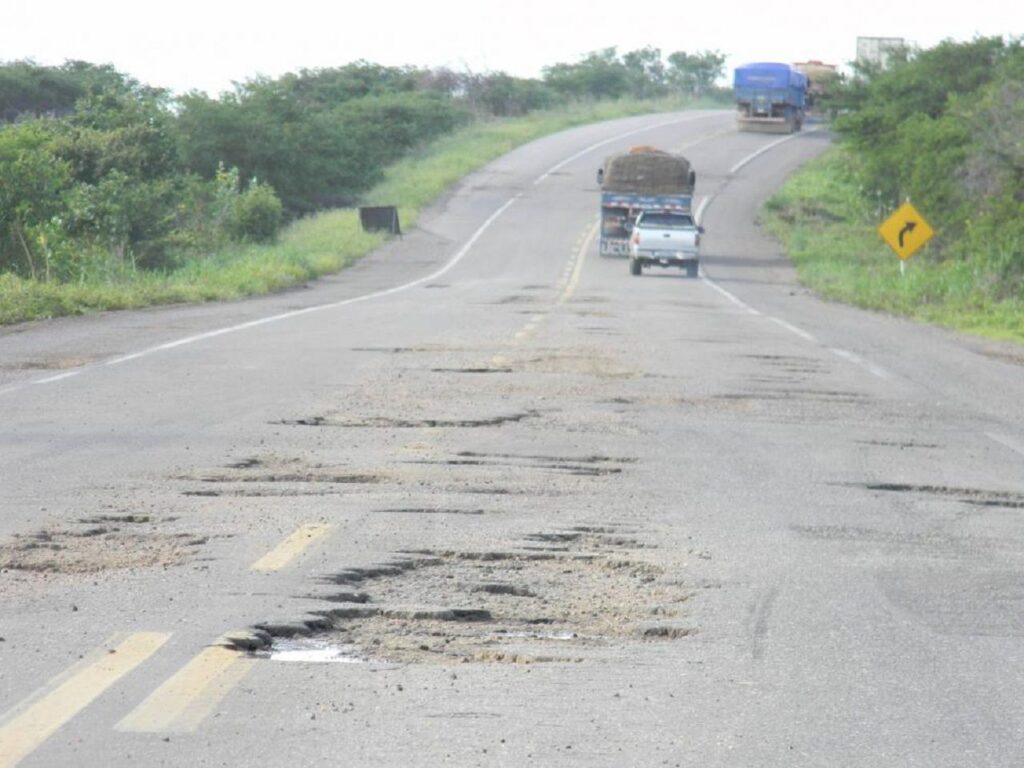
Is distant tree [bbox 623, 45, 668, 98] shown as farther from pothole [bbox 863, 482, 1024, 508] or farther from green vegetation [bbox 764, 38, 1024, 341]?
pothole [bbox 863, 482, 1024, 508]

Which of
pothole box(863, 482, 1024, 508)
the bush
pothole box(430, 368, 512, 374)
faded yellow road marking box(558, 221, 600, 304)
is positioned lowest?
faded yellow road marking box(558, 221, 600, 304)

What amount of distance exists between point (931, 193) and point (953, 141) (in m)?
1.41

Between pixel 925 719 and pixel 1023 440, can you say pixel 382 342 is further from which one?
pixel 925 719

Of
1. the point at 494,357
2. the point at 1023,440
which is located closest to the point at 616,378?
the point at 494,357

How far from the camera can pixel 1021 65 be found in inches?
1864

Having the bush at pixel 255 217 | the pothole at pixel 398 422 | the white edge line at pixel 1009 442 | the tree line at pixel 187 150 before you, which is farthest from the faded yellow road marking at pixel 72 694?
the bush at pixel 255 217

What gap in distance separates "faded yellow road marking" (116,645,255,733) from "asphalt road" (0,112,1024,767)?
13mm

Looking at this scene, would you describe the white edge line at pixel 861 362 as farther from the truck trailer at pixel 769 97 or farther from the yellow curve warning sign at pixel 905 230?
the truck trailer at pixel 769 97

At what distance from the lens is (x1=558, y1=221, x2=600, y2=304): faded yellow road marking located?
31856mm

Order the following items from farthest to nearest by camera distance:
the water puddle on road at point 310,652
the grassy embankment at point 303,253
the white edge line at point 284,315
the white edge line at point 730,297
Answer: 1. the white edge line at point 730,297
2. the grassy embankment at point 303,253
3. the white edge line at point 284,315
4. the water puddle on road at point 310,652

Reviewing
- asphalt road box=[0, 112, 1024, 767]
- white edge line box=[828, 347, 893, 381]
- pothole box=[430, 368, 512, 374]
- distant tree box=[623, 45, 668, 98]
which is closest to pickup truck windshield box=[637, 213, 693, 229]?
white edge line box=[828, 347, 893, 381]

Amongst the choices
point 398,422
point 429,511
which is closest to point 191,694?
point 429,511

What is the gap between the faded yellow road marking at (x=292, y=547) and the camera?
22.9 feet

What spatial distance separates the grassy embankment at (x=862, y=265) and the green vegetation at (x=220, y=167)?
40.5ft
